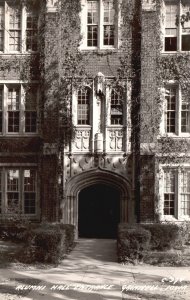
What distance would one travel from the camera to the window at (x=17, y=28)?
1939 centimetres

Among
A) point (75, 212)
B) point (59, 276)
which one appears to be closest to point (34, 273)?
point (59, 276)

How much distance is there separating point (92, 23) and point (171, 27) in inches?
131

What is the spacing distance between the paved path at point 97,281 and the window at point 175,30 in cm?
945

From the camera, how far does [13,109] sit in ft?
63.8

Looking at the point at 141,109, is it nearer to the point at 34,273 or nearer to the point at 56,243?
the point at 56,243

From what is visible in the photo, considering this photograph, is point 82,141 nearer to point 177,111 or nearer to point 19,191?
point 19,191

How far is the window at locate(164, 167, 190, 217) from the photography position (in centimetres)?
1859

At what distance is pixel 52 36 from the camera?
18672 mm

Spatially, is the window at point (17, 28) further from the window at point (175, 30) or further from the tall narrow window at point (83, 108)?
the window at point (175, 30)

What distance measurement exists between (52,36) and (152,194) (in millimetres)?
7667

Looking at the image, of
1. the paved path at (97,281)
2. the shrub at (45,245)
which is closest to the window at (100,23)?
the shrub at (45,245)

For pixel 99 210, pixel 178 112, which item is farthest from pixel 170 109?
pixel 99 210

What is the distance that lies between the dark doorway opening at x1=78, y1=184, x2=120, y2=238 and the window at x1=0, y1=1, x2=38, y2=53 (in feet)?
22.2

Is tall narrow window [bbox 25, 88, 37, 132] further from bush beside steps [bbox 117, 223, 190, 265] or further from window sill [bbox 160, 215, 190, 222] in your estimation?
bush beside steps [bbox 117, 223, 190, 265]
